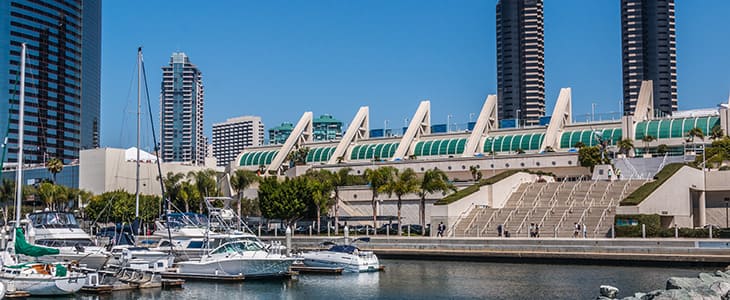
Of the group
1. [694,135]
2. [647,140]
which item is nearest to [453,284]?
[694,135]

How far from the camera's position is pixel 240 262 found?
161 ft

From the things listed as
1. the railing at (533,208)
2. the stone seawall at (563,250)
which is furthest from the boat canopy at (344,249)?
the railing at (533,208)

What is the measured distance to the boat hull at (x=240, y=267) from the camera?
161ft

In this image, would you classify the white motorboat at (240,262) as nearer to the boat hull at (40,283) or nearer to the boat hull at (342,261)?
the boat hull at (342,261)

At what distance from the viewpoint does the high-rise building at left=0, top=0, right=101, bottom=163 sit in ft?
490

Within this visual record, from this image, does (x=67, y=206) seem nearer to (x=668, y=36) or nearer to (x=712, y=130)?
(x=712, y=130)

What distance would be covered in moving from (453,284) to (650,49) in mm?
158455

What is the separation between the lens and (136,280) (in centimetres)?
4541

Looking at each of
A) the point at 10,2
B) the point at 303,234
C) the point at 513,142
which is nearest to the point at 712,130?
the point at 513,142

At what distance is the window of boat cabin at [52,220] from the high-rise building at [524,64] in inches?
5748

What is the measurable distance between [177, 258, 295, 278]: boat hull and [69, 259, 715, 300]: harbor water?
695 millimetres

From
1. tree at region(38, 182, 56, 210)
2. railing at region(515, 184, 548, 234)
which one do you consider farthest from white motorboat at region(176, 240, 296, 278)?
tree at region(38, 182, 56, 210)

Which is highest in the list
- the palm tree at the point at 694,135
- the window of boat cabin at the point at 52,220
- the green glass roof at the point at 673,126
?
the green glass roof at the point at 673,126

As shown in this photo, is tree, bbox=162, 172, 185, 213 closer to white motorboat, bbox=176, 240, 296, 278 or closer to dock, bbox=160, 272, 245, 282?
dock, bbox=160, 272, 245, 282
